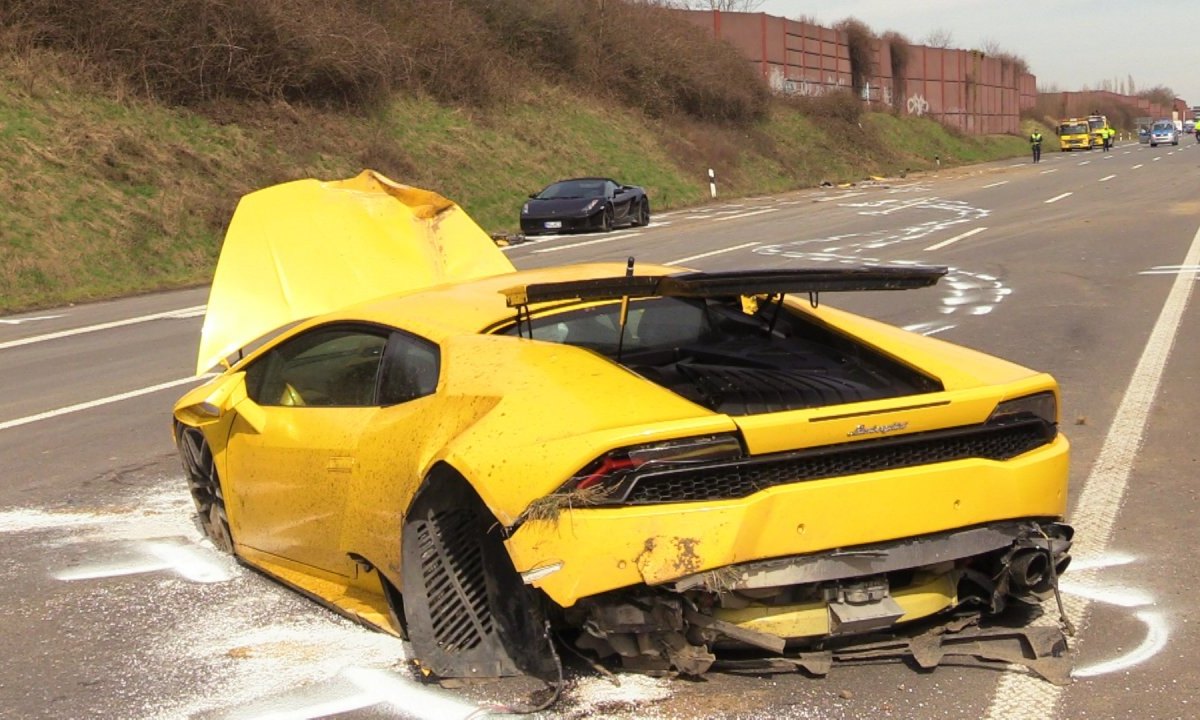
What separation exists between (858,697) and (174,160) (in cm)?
2341

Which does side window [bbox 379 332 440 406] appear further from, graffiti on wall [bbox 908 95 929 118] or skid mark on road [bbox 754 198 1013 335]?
graffiti on wall [bbox 908 95 929 118]

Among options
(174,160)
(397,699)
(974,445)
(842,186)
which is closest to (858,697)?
(974,445)

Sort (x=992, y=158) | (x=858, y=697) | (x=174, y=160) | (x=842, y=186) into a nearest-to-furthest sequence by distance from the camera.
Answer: (x=858, y=697), (x=174, y=160), (x=842, y=186), (x=992, y=158)

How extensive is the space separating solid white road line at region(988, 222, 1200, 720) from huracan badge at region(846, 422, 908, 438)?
33.1 inches

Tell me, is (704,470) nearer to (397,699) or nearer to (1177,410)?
(397,699)

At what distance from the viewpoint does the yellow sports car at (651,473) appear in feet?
11.8

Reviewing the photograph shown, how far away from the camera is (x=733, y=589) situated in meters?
3.58

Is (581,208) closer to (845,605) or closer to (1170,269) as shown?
(1170,269)

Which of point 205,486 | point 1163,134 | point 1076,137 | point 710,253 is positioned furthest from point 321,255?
point 1163,134

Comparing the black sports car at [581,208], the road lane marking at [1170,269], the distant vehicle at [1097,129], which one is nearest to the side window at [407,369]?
the road lane marking at [1170,269]

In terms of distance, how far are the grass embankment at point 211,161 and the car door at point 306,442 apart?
14.3m

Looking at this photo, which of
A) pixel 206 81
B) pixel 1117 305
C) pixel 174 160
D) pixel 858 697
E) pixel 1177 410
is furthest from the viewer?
pixel 206 81

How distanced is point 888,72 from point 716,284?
7010 centimetres

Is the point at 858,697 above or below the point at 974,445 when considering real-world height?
below
